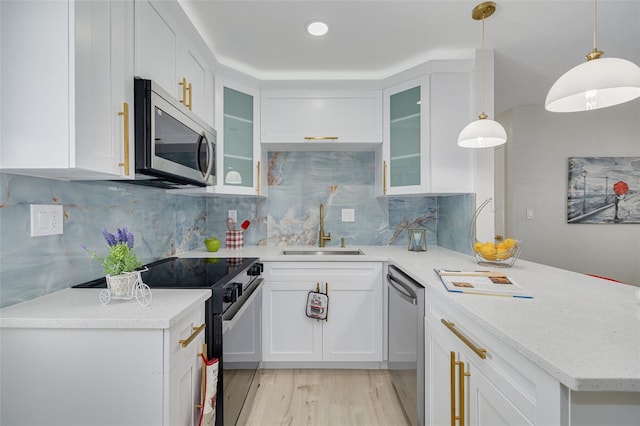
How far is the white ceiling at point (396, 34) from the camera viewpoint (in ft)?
5.36

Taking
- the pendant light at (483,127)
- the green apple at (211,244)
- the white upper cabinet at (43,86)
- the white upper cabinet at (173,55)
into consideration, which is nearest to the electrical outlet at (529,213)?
the pendant light at (483,127)

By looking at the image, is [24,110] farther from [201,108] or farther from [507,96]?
[507,96]

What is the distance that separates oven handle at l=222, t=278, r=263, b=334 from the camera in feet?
4.20

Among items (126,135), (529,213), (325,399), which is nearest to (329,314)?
(325,399)

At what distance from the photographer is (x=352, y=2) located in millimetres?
1593

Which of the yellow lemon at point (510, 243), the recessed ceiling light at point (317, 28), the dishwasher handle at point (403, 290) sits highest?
the recessed ceiling light at point (317, 28)

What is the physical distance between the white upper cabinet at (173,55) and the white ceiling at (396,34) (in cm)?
13

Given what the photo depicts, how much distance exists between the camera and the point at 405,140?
227 cm

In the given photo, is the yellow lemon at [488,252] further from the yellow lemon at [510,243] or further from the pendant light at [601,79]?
the pendant light at [601,79]

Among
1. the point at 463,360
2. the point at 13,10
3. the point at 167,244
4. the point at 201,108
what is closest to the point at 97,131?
the point at 13,10

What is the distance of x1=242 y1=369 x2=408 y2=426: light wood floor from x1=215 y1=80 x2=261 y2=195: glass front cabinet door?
1452 millimetres

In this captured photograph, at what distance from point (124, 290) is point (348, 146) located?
1.97m

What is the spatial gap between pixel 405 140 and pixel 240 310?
5.62 ft

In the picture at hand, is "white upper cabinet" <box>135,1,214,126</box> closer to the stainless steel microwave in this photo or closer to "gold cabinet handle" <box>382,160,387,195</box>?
the stainless steel microwave
